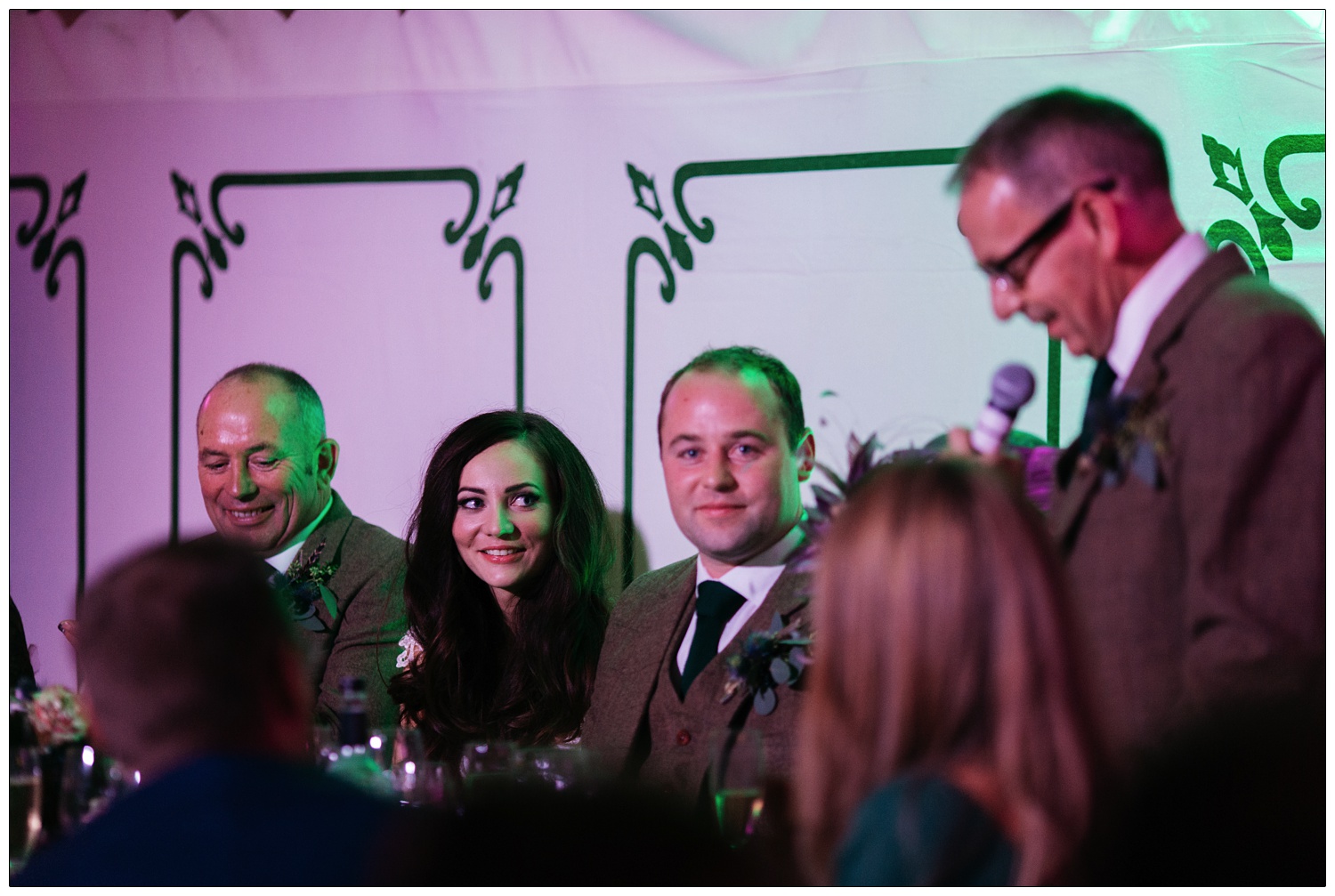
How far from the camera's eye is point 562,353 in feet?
14.7

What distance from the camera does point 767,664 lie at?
3254mm

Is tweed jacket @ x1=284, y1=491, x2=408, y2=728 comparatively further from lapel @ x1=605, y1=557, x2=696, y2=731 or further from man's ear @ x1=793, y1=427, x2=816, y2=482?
man's ear @ x1=793, y1=427, x2=816, y2=482

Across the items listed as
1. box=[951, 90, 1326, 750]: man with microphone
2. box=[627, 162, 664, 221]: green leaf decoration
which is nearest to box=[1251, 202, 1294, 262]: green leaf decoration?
box=[951, 90, 1326, 750]: man with microphone

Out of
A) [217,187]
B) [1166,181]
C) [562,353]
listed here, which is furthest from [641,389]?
[1166,181]

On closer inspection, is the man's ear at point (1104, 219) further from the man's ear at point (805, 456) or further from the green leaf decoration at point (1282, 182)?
the green leaf decoration at point (1282, 182)

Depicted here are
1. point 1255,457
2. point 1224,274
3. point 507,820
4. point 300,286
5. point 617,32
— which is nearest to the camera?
point 507,820

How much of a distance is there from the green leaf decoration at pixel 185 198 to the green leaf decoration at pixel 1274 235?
11.3 feet

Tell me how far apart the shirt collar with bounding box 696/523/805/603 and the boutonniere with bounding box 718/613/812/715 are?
275 millimetres

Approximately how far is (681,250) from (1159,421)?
7.18 feet

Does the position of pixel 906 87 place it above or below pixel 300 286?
above

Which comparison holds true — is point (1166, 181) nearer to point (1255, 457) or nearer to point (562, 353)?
point (1255, 457)

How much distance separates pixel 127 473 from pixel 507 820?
13.1ft

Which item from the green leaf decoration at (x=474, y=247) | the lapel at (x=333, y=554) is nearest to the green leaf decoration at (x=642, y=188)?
the green leaf decoration at (x=474, y=247)

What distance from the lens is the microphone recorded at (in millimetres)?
Result: 2574
